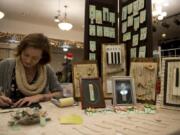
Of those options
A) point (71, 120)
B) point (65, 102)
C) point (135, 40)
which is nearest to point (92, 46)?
point (135, 40)

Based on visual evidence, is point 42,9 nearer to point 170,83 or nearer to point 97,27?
point 97,27

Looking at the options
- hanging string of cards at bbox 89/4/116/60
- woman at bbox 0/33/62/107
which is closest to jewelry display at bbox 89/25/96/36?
hanging string of cards at bbox 89/4/116/60

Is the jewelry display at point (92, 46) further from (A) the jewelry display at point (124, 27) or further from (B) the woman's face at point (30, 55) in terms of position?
(B) the woman's face at point (30, 55)

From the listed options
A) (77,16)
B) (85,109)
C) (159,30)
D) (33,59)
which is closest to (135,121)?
(85,109)

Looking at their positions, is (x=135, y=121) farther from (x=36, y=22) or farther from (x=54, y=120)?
(x=36, y=22)

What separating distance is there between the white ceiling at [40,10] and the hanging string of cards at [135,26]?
3.32 meters

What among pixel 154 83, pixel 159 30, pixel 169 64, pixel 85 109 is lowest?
pixel 85 109

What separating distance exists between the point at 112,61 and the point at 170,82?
1.56 ft

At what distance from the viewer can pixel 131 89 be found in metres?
1.34

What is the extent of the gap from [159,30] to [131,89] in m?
7.04

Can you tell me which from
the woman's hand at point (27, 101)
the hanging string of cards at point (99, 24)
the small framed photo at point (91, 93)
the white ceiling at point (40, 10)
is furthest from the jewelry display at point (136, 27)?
the white ceiling at point (40, 10)

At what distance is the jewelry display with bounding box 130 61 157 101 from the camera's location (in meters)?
1.36

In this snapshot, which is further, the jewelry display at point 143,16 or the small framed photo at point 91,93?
the jewelry display at point 143,16

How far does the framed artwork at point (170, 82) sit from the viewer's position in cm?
119
